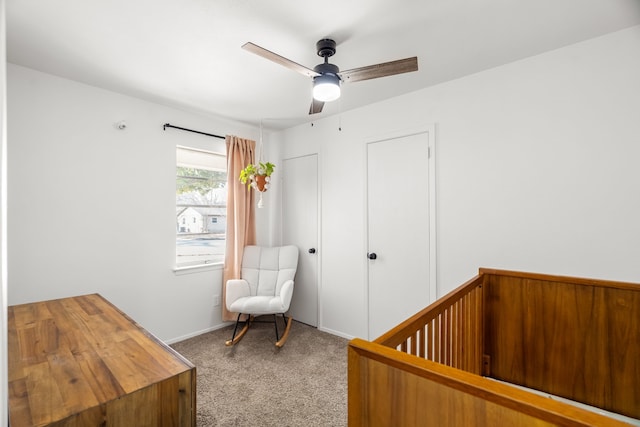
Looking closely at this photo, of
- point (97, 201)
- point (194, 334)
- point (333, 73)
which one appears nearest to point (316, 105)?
point (333, 73)

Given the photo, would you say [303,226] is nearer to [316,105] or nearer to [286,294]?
[286,294]

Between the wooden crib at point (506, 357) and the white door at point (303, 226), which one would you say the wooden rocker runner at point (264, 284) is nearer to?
the white door at point (303, 226)

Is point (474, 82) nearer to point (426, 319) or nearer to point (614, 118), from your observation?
point (614, 118)

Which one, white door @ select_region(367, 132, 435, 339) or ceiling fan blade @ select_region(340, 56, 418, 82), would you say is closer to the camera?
ceiling fan blade @ select_region(340, 56, 418, 82)

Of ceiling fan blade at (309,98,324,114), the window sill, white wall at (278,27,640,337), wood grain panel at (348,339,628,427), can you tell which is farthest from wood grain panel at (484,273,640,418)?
the window sill

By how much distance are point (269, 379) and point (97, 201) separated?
6.91ft

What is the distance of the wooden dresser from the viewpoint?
95cm

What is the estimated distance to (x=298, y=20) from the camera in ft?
5.70

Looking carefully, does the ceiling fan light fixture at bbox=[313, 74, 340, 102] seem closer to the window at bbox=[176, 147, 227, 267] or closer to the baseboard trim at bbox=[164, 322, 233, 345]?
the window at bbox=[176, 147, 227, 267]

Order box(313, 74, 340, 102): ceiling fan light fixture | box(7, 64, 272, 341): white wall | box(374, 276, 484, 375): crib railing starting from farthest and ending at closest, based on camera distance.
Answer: box(7, 64, 272, 341): white wall, box(313, 74, 340, 102): ceiling fan light fixture, box(374, 276, 484, 375): crib railing

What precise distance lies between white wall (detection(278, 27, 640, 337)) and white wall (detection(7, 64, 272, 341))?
2.25m

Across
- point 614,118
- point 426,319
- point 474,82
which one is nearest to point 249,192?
point 474,82

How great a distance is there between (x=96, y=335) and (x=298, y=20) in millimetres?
1965

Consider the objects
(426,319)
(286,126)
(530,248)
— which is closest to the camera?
(426,319)
